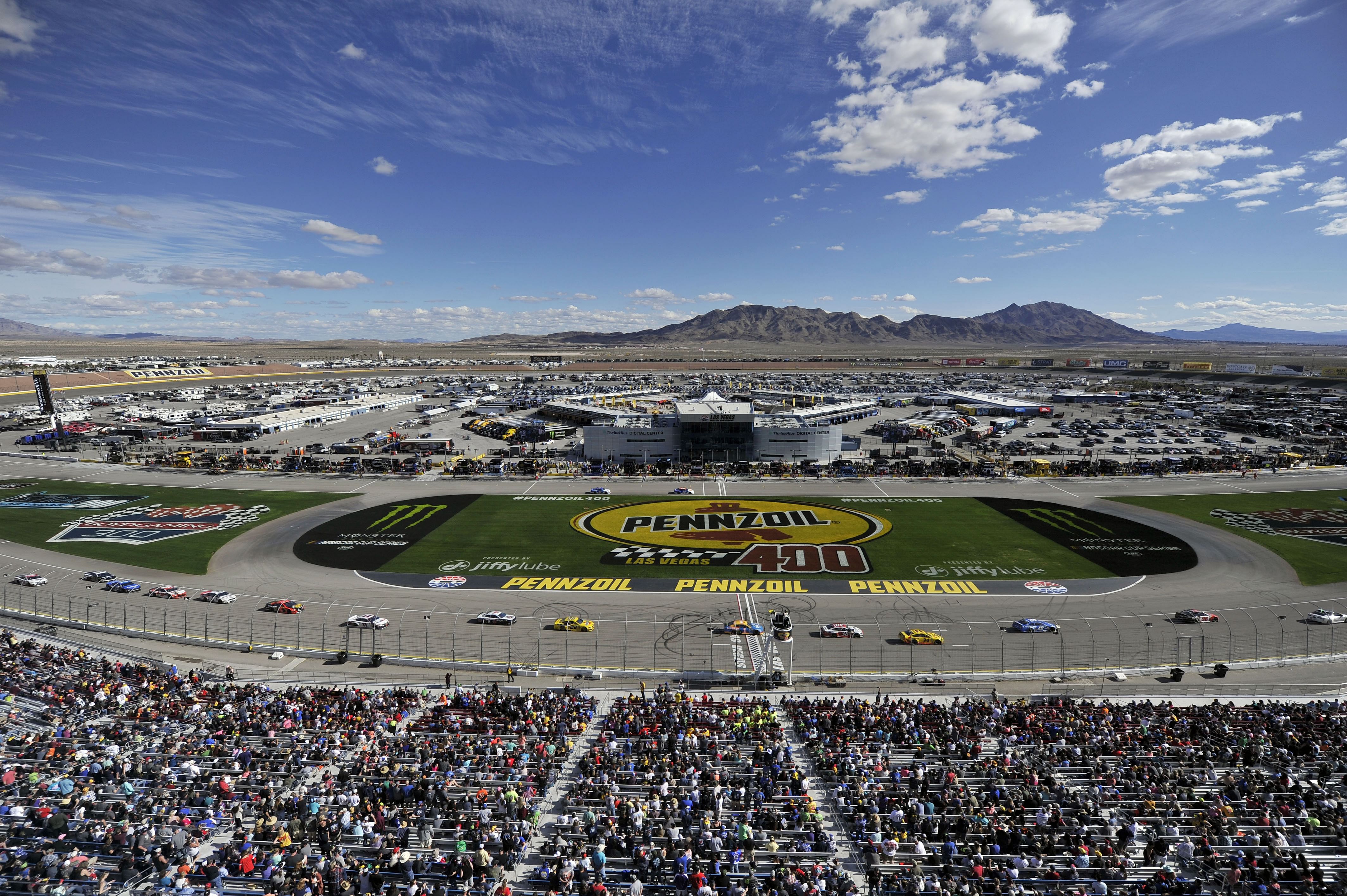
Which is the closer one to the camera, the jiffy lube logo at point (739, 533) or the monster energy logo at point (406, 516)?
the jiffy lube logo at point (739, 533)

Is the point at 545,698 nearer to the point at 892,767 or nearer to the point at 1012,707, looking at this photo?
the point at 892,767

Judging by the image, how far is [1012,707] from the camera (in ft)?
91.0

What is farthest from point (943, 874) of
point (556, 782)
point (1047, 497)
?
point (1047, 497)

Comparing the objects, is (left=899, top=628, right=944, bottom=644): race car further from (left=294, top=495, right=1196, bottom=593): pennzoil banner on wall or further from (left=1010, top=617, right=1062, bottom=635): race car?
(left=294, top=495, right=1196, bottom=593): pennzoil banner on wall

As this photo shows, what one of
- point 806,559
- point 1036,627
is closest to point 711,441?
point 806,559

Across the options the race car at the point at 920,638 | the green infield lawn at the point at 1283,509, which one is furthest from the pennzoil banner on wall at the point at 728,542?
the race car at the point at 920,638

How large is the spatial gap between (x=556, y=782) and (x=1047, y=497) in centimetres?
6697

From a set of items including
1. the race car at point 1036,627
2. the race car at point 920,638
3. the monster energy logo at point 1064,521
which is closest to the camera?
the race car at point 920,638

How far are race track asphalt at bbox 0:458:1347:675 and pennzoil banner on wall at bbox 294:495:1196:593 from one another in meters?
2.71

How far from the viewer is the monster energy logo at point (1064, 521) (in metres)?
58.5

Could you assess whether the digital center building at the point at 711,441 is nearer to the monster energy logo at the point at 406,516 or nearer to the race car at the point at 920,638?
the monster energy logo at the point at 406,516

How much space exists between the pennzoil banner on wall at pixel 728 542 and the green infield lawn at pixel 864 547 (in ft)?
0.52

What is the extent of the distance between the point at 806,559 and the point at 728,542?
7.54 m

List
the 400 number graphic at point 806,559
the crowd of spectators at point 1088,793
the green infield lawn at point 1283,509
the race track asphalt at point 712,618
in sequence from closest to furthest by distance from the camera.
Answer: the crowd of spectators at point 1088,793 → the race track asphalt at point 712,618 → the green infield lawn at point 1283,509 → the 400 number graphic at point 806,559
